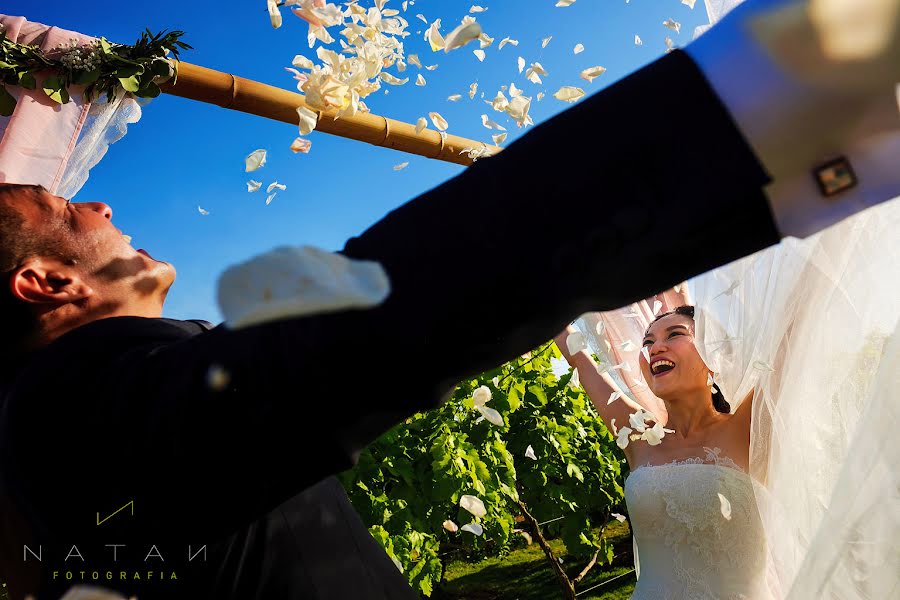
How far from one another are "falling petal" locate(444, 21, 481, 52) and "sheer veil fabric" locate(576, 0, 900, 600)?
2.41 ft

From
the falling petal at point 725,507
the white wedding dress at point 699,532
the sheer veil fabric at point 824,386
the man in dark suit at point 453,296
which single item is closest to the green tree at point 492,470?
the white wedding dress at point 699,532

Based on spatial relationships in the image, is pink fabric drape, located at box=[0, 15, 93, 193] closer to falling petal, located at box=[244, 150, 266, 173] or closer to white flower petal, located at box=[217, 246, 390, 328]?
falling petal, located at box=[244, 150, 266, 173]

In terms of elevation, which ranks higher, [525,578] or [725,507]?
[725,507]

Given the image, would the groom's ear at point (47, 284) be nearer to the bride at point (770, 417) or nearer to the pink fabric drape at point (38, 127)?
the pink fabric drape at point (38, 127)

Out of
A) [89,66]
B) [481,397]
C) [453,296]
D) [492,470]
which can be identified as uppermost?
[89,66]

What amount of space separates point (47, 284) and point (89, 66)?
1.37 m

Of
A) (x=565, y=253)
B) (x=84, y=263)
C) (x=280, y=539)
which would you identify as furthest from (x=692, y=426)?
(x=565, y=253)

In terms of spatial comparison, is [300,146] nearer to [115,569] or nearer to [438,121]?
[438,121]

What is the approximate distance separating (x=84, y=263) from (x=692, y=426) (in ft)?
10.8

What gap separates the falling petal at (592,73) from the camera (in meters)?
1.96

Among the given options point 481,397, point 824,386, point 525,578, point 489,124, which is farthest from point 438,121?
point 525,578

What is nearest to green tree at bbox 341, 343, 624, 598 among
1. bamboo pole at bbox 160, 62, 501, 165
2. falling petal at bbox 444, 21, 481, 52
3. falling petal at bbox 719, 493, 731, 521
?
falling petal at bbox 719, 493, 731, 521

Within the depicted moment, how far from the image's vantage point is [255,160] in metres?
1.77

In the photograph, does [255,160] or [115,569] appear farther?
[255,160]
